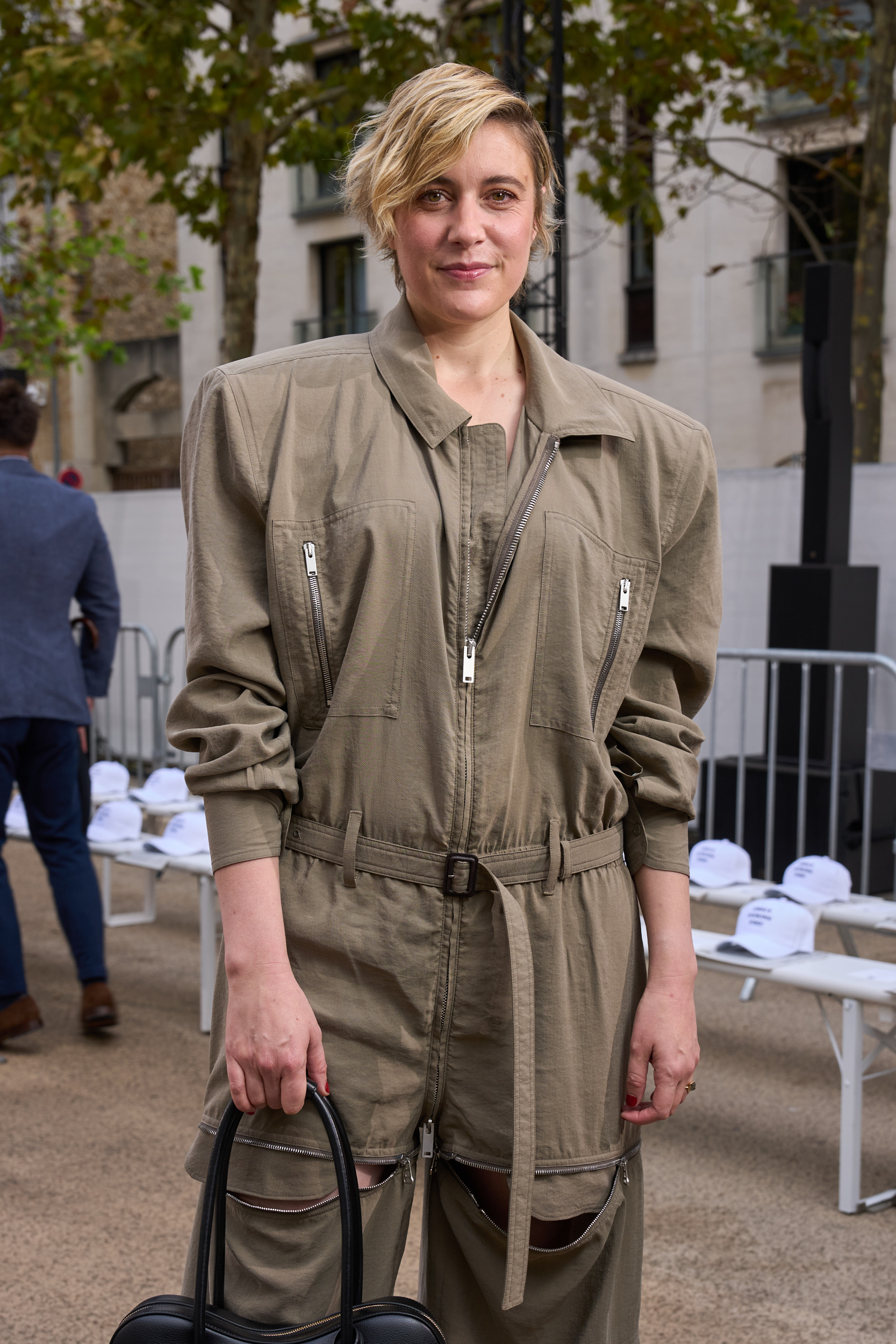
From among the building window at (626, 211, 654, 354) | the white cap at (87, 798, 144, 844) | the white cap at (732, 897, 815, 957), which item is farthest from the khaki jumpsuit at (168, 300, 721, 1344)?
the building window at (626, 211, 654, 354)

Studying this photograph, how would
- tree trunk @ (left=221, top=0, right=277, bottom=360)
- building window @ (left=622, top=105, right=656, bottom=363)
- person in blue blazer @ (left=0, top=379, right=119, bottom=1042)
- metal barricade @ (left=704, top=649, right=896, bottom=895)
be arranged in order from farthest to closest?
building window @ (left=622, top=105, right=656, bottom=363)
tree trunk @ (left=221, top=0, right=277, bottom=360)
metal barricade @ (left=704, top=649, right=896, bottom=895)
person in blue blazer @ (left=0, top=379, right=119, bottom=1042)

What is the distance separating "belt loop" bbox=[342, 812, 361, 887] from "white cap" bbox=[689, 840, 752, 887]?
354cm

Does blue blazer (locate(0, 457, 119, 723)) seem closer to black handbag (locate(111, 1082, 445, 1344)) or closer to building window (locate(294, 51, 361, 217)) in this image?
black handbag (locate(111, 1082, 445, 1344))

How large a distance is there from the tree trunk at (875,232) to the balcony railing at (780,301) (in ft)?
22.3

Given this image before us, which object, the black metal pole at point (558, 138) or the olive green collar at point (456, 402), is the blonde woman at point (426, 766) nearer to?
the olive green collar at point (456, 402)

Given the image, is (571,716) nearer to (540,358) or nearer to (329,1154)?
(540,358)

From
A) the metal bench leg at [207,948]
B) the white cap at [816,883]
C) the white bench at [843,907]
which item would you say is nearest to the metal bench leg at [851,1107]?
the white bench at [843,907]

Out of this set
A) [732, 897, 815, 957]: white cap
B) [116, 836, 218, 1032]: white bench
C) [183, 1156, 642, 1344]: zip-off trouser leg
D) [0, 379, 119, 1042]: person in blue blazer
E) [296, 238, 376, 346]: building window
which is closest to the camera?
[183, 1156, 642, 1344]: zip-off trouser leg

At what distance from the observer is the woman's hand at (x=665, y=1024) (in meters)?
1.86

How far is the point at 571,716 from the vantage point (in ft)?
5.93

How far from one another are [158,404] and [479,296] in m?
30.3

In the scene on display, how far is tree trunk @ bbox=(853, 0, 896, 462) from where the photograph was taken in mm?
10281

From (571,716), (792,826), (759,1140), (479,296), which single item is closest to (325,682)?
(571,716)

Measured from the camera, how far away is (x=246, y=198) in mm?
10711
